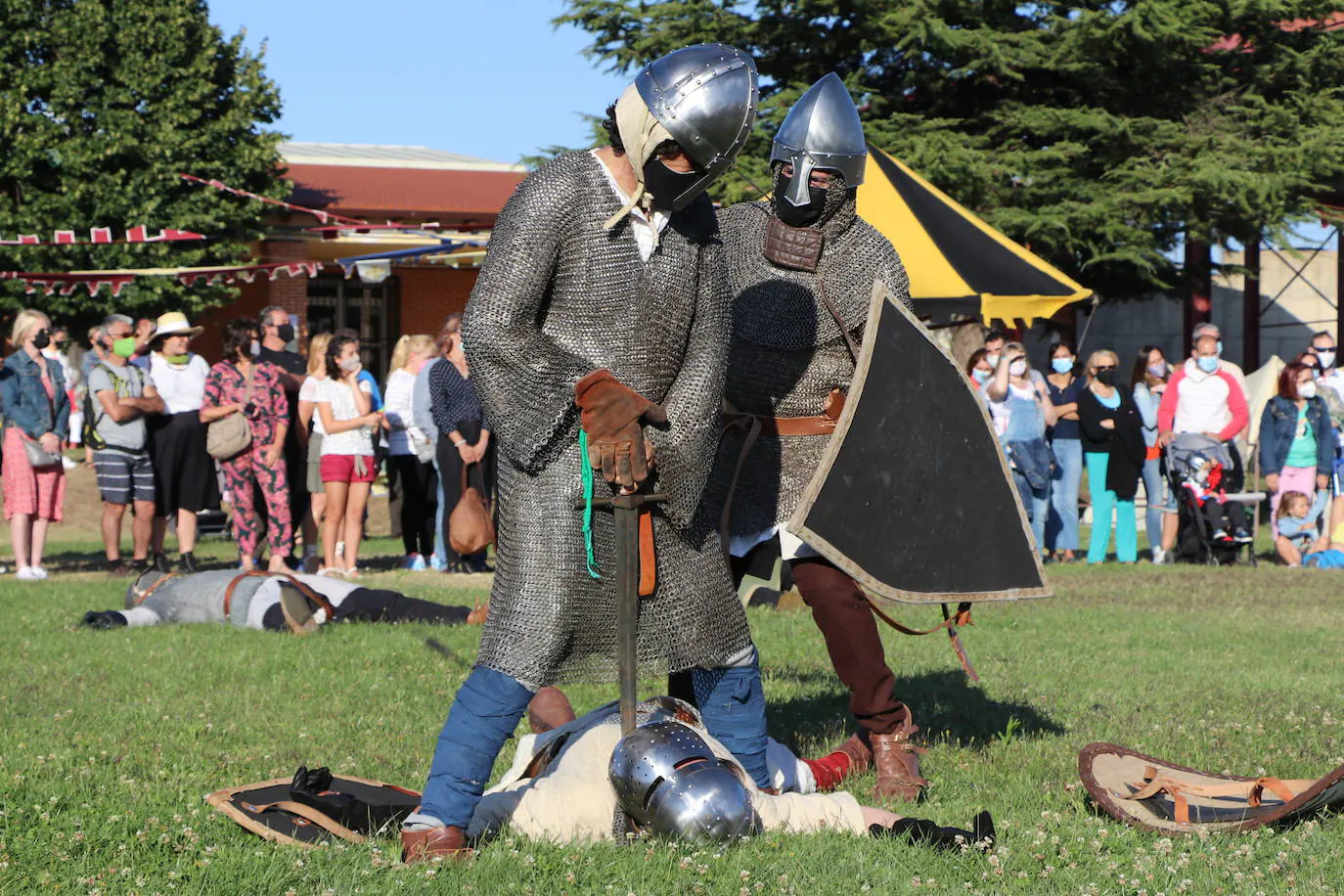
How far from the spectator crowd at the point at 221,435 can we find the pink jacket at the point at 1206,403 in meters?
5.73

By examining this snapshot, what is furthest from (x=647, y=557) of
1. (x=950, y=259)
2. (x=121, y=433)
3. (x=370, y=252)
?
(x=370, y=252)

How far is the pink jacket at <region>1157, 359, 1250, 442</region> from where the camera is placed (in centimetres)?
1334

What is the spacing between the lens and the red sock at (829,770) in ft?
16.4

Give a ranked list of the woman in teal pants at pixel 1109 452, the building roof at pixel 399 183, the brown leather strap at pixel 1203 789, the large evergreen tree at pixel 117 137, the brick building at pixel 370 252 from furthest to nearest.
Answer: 1. the building roof at pixel 399 183
2. the brick building at pixel 370 252
3. the large evergreen tree at pixel 117 137
4. the woman in teal pants at pixel 1109 452
5. the brown leather strap at pixel 1203 789

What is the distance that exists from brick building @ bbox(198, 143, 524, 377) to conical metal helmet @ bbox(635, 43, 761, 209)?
2490 centimetres

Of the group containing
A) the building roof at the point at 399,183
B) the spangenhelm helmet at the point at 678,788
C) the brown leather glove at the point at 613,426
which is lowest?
the spangenhelm helmet at the point at 678,788

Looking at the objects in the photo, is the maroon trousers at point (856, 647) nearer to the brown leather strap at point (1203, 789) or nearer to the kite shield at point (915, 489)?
the kite shield at point (915, 489)

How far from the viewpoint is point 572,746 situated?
4410 mm

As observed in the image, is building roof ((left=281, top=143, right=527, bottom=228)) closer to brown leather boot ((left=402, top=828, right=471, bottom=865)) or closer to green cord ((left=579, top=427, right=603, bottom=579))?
green cord ((left=579, top=427, right=603, bottom=579))

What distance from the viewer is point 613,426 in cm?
386

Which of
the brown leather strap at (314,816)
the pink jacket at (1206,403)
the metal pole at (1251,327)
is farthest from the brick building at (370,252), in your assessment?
the brown leather strap at (314,816)

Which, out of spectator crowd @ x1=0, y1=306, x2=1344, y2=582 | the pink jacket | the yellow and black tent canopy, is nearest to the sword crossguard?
spectator crowd @ x1=0, y1=306, x2=1344, y2=582

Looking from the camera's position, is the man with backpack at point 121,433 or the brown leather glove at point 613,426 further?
the man with backpack at point 121,433

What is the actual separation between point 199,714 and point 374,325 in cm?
2709
